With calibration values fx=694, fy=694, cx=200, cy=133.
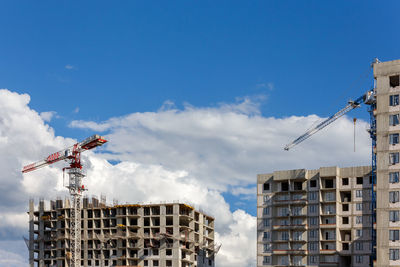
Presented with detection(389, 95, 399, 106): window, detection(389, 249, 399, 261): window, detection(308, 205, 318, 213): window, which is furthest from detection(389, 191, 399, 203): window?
detection(308, 205, 318, 213): window

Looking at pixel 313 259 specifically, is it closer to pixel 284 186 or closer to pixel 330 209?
pixel 330 209

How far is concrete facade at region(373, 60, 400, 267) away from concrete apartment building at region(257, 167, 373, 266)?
85.3 ft

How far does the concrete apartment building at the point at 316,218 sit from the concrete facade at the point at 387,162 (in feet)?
85.3

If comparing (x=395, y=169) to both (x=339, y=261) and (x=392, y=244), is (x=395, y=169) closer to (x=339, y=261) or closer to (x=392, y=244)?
(x=392, y=244)

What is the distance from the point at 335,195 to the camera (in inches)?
7101

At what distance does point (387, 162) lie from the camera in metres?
152

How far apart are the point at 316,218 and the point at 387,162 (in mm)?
35853

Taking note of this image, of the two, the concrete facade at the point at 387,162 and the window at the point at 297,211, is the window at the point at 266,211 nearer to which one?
the window at the point at 297,211

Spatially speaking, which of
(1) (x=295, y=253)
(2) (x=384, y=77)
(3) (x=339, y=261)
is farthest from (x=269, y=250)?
(2) (x=384, y=77)

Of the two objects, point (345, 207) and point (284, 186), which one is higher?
point (284, 186)

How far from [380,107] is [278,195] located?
4433 cm

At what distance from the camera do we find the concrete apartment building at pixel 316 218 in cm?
17750

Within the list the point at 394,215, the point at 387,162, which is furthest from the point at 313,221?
the point at 387,162

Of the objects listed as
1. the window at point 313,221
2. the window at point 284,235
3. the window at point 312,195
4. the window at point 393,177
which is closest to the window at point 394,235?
the window at point 393,177
